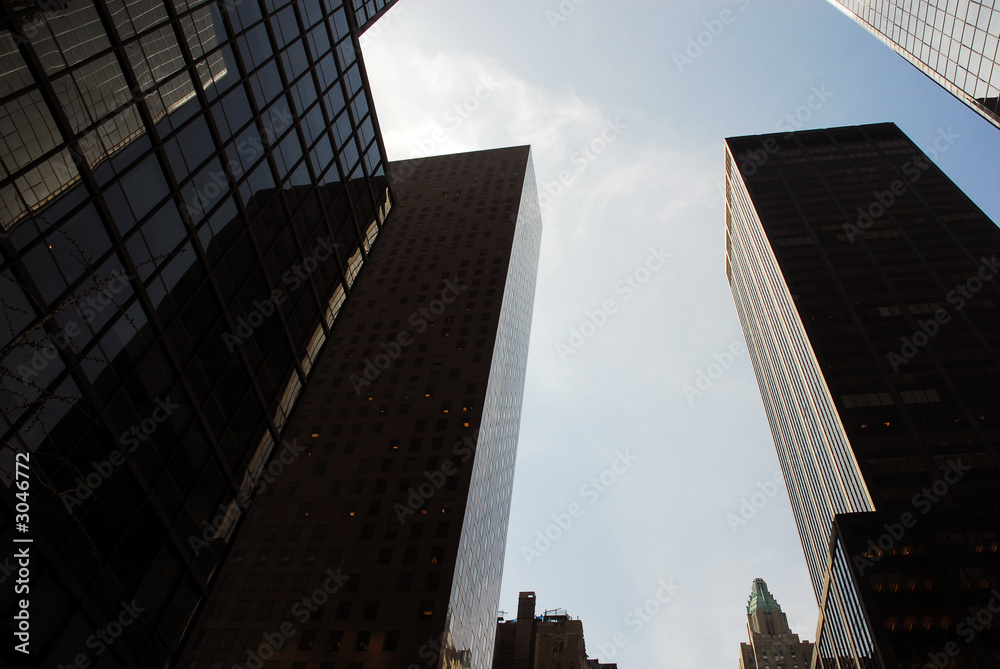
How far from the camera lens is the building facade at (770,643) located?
17012 centimetres

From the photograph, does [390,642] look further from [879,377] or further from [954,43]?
[879,377]

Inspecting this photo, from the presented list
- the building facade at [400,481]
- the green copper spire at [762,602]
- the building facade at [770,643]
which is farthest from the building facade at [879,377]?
the green copper spire at [762,602]

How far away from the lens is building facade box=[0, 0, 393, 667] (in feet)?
46.1

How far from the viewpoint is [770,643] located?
577 ft

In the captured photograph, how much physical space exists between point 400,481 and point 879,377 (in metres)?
65.7

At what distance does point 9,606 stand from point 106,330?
6777 millimetres

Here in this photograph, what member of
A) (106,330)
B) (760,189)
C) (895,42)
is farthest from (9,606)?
(760,189)

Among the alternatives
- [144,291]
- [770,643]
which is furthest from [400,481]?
[770,643]

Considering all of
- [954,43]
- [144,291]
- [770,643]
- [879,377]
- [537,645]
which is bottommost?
[144,291]

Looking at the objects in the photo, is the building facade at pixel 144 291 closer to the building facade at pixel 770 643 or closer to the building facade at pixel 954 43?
the building facade at pixel 954 43

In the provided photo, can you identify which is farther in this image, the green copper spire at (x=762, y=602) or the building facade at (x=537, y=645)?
the green copper spire at (x=762, y=602)

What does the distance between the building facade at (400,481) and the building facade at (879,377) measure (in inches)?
1655

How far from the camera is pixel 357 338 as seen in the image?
89.6 meters

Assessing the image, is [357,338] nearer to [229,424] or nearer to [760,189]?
[229,424]
